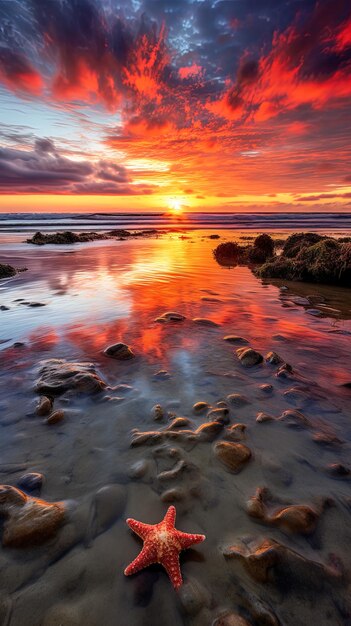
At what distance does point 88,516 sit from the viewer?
2113mm

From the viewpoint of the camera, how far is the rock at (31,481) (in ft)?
7.59

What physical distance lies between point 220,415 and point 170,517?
1272 mm

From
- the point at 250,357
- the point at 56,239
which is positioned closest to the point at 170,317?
the point at 250,357

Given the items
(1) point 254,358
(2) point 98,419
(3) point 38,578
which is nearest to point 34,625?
(3) point 38,578

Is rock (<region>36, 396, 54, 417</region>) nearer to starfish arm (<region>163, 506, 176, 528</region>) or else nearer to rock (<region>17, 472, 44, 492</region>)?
rock (<region>17, 472, 44, 492</region>)

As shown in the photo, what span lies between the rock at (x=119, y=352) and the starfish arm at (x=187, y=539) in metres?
2.76

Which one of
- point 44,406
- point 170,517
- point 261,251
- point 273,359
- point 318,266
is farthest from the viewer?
point 261,251

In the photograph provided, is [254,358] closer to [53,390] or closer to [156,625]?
[53,390]

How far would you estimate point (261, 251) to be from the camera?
14.2 m

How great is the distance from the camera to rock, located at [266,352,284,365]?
4191mm

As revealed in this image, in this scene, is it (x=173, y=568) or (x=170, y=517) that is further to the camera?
(x=170, y=517)

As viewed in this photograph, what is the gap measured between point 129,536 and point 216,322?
422 centimetres

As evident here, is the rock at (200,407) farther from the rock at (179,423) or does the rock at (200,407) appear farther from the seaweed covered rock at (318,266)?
the seaweed covered rock at (318,266)

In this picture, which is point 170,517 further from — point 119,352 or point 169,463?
point 119,352
